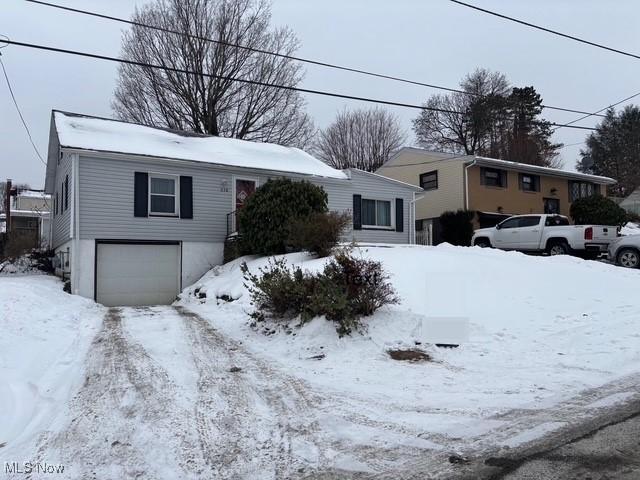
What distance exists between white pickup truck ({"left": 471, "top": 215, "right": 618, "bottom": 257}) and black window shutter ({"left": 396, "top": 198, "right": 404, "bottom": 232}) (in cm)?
334

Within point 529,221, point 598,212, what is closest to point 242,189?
point 529,221

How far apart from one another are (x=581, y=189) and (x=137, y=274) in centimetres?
2782

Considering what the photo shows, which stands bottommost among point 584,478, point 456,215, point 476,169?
point 584,478

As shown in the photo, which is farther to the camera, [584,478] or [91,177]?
[91,177]

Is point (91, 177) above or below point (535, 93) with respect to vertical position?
below

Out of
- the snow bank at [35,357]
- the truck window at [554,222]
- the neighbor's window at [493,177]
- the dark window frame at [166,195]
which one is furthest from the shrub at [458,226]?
the snow bank at [35,357]

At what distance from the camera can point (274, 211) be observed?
1421 centimetres

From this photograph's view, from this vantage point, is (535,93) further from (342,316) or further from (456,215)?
(342,316)

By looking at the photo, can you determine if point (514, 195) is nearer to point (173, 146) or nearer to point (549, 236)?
point (549, 236)

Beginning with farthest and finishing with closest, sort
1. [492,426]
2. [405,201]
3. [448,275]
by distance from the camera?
[405,201], [448,275], [492,426]

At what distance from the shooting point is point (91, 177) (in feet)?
47.7

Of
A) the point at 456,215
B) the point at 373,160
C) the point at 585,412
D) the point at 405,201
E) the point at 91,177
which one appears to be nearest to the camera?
the point at 585,412

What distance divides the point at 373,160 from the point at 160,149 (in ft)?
86.3

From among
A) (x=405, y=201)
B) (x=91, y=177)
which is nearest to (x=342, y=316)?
(x=91, y=177)
